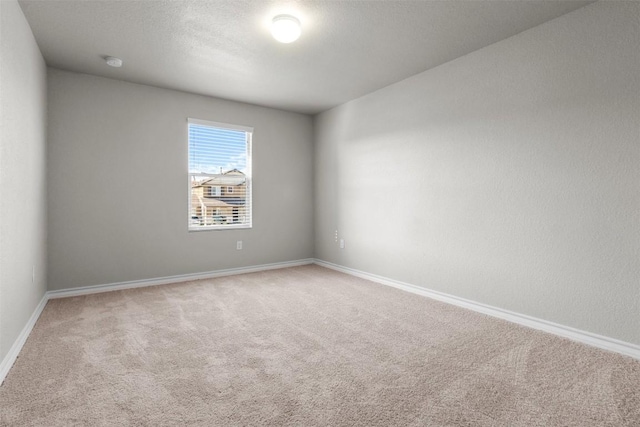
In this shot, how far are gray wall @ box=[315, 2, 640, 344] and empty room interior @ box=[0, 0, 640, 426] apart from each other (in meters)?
0.02

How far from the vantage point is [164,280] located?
164 inches

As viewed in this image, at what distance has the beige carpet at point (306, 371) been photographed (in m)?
1.61

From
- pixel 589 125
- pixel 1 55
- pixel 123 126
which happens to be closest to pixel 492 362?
pixel 589 125

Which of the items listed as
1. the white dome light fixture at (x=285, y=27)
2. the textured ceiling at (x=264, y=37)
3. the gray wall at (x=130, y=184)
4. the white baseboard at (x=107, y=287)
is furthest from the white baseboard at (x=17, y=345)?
the white dome light fixture at (x=285, y=27)

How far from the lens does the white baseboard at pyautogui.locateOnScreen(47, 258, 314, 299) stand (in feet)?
11.9

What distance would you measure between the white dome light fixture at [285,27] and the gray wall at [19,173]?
173 cm

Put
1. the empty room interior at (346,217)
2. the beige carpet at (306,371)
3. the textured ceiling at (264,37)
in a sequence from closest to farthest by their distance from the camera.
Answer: the beige carpet at (306,371), the empty room interior at (346,217), the textured ceiling at (264,37)

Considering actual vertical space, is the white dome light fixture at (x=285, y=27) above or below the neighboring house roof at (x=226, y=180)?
above

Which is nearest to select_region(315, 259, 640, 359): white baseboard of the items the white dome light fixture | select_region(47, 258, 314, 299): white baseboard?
select_region(47, 258, 314, 299): white baseboard

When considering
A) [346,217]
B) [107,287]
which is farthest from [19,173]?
[346,217]

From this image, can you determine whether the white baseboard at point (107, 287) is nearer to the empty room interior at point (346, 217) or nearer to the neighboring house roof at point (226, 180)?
the empty room interior at point (346, 217)

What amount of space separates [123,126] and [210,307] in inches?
95.5

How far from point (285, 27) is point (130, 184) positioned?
2702 millimetres

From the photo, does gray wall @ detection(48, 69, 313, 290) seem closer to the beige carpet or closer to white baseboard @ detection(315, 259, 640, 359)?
the beige carpet
